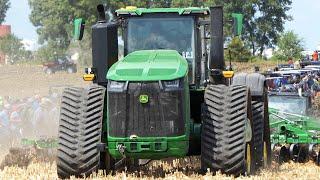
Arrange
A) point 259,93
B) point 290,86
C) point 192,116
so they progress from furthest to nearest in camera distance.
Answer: point 290,86, point 259,93, point 192,116

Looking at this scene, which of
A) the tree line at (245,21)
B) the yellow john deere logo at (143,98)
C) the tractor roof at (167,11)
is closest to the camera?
the yellow john deere logo at (143,98)

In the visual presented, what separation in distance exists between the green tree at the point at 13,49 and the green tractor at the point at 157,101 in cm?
6538

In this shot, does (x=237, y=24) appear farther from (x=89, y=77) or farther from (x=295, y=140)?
(x=295, y=140)

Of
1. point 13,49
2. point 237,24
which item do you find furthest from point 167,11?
point 13,49

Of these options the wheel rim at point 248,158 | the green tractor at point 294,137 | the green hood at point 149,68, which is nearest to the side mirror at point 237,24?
the green hood at point 149,68

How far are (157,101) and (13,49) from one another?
227 feet

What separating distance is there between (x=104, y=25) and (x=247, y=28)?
206 ft

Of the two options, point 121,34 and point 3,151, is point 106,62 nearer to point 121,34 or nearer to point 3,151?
point 121,34

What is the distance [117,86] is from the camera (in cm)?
946

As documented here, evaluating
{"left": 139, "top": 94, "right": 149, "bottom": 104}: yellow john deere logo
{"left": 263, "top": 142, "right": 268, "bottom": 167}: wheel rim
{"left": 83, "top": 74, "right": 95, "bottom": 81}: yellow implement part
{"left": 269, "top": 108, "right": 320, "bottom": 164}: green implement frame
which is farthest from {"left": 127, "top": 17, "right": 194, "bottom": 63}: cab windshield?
{"left": 269, "top": 108, "right": 320, "bottom": 164}: green implement frame

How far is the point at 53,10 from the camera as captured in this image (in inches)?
2771

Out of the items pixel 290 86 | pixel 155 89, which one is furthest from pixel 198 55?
pixel 290 86

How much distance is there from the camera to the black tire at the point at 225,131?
9664mm

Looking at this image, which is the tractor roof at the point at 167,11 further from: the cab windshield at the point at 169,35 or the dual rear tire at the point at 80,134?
the dual rear tire at the point at 80,134
